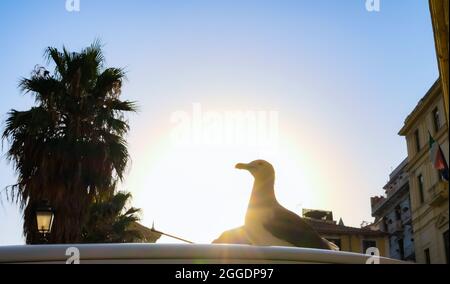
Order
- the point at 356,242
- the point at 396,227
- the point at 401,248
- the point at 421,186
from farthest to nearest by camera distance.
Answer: the point at 396,227 < the point at 401,248 < the point at 356,242 < the point at 421,186

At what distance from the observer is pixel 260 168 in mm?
4875

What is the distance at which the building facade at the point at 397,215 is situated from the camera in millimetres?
48469

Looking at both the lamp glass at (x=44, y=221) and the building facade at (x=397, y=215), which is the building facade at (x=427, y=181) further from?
the lamp glass at (x=44, y=221)

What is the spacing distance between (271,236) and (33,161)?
12480mm

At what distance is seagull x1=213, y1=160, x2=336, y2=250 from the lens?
3893 millimetres

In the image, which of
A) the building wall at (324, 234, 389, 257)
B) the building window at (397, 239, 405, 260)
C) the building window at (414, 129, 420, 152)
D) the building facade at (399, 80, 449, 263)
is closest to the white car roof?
the building facade at (399, 80, 449, 263)

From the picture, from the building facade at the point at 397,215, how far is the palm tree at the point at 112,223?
1074 inches

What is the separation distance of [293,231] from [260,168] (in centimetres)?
93

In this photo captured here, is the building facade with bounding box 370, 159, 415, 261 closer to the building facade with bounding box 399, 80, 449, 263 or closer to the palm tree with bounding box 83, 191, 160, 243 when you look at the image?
the building facade with bounding box 399, 80, 449, 263

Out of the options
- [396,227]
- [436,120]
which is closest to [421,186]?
[436,120]

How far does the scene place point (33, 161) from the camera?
50.4 ft

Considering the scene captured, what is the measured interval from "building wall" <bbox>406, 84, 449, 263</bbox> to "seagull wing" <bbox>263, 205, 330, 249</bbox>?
96.5 ft

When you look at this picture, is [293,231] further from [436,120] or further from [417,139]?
[417,139]
